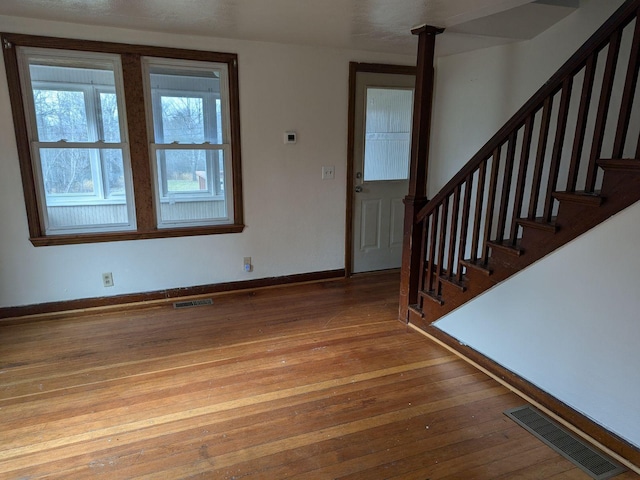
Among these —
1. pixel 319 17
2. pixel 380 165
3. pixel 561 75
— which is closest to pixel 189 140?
pixel 319 17

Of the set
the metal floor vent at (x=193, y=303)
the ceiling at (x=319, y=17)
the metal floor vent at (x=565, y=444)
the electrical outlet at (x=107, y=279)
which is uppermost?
the ceiling at (x=319, y=17)

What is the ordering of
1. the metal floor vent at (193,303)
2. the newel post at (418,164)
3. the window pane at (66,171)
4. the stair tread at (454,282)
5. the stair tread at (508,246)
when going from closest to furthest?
the stair tread at (508,246) < the stair tread at (454,282) < the newel post at (418,164) < the window pane at (66,171) < the metal floor vent at (193,303)

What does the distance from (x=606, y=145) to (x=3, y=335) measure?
4.53m

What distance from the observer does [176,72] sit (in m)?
3.46

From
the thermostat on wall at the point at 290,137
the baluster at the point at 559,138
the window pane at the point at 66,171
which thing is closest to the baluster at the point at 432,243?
the baluster at the point at 559,138

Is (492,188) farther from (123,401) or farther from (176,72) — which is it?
(176,72)

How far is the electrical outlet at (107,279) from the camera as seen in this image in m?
3.50

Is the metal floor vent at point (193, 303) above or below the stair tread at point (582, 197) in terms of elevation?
below

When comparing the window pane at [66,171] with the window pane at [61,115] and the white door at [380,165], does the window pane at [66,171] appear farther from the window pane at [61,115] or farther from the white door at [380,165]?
the white door at [380,165]

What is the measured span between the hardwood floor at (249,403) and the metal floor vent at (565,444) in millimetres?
51

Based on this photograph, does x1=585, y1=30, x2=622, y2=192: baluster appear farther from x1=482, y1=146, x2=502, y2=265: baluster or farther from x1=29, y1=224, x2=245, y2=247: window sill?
x1=29, y1=224, x2=245, y2=247: window sill

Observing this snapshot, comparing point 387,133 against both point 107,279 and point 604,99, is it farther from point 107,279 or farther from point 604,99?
point 107,279

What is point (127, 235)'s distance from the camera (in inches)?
137

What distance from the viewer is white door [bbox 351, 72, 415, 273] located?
13.5 feet
